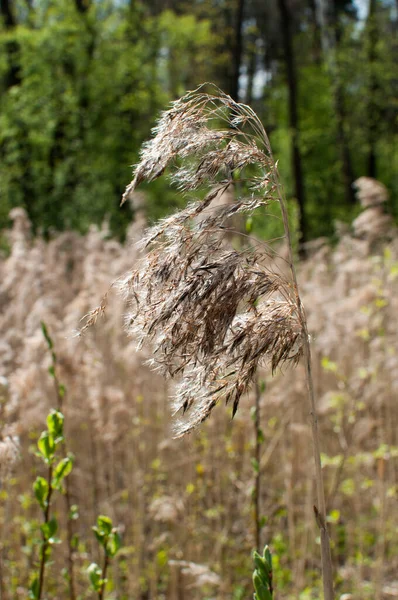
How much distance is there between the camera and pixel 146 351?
386cm

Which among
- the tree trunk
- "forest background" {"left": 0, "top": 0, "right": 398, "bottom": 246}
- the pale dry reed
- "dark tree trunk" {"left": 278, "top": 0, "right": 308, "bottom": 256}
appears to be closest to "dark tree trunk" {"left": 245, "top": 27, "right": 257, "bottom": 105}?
"forest background" {"left": 0, "top": 0, "right": 398, "bottom": 246}

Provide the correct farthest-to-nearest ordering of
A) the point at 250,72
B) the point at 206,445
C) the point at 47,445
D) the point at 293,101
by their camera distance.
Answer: the point at 250,72 < the point at 293,101 < the point at 206,445 < the point at 47,445

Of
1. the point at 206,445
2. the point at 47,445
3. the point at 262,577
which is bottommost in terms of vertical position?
the point at 206,445

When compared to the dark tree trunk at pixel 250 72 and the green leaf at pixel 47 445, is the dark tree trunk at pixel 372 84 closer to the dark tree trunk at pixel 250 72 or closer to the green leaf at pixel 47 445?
the dark tree trunk at pixel 250 72

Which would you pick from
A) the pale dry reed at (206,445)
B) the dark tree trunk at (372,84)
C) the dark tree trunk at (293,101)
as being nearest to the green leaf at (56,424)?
the pale dry reed at (206,445)

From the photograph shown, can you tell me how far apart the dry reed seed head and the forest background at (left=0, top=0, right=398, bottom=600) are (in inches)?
5.0

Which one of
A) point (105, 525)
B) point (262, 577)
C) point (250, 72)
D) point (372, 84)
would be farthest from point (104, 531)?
point (250, 72)

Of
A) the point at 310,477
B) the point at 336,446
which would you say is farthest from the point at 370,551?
the point at 310,477

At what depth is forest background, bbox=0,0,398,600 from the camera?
3090 mm

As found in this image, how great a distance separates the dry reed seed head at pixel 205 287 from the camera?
0.97 meters

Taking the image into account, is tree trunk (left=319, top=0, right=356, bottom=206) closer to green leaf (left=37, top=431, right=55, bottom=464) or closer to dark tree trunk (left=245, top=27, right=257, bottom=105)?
dark tree trunk (left=245, top=27, right=257, bottom=105)

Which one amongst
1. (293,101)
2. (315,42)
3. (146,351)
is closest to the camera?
(146,351)

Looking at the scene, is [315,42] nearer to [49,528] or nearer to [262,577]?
[49,528]

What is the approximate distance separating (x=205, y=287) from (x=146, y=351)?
9.56 feet
